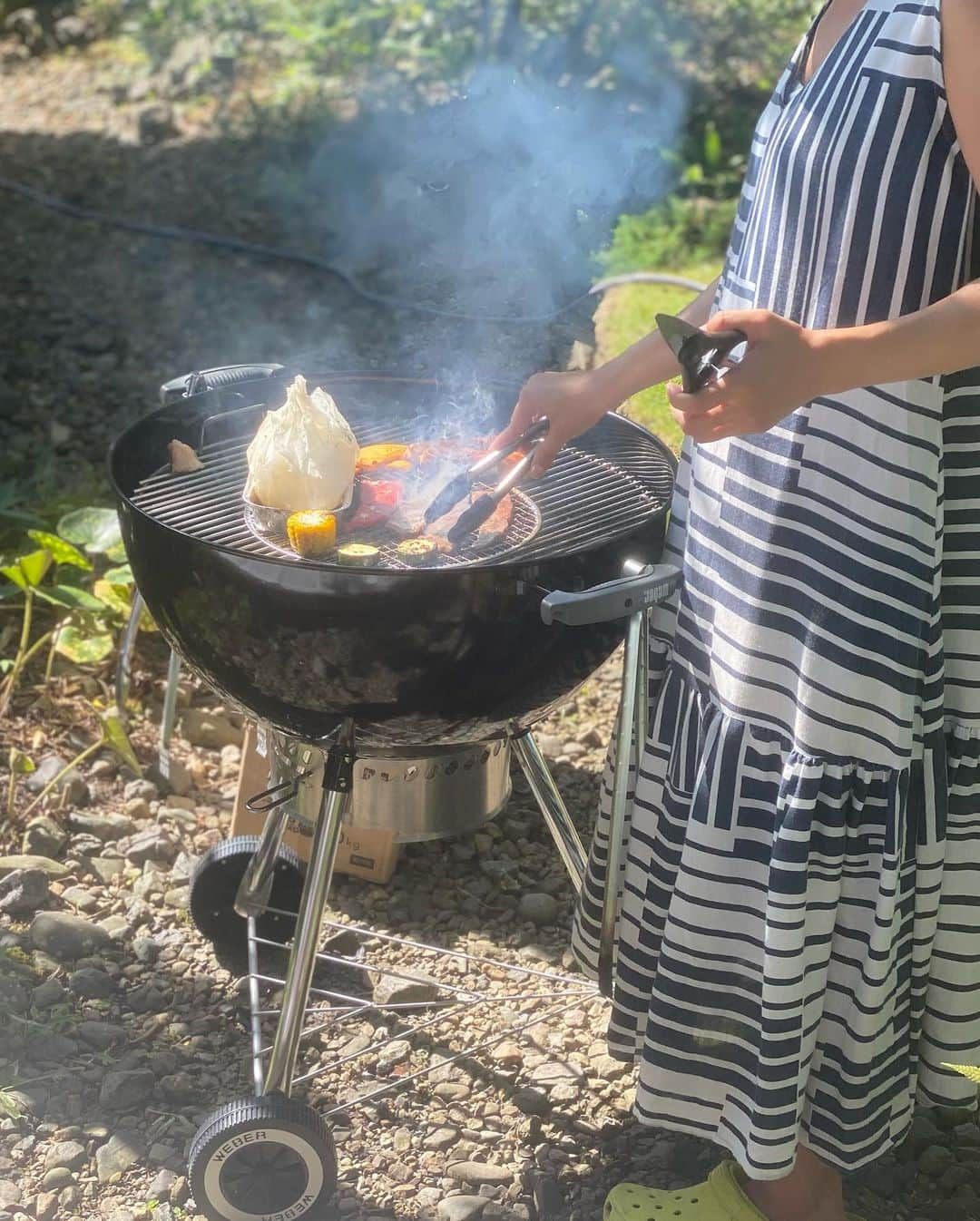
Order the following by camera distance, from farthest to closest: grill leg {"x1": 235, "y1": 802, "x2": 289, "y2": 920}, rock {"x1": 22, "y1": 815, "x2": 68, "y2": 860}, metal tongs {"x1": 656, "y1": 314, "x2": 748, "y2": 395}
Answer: rock {"x1": 22, "y1": 815, "x2": 68, "y2": 860} < grill leg {"x1": 235, "y1": 802, "x2": 289, "y2": 920} < metal tongs {"x1": 656, "y1": 314, "x2": 748, "y2": 395}

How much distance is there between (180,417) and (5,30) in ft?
28.4

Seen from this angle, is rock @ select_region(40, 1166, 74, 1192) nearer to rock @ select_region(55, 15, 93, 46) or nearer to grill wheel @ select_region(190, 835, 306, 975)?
grill wheel @ select_region(190, 835, 306, 975)

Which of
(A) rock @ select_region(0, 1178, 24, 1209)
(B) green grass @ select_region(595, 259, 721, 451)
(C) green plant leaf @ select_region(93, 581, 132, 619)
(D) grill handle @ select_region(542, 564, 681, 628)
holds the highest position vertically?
(D) grill handle @ select_region(542, 564, 681, 628)

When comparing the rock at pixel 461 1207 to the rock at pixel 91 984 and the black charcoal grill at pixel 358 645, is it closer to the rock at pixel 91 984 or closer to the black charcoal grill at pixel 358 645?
the black charcoal grill at pixel 358 645

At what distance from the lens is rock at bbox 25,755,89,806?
2879mm

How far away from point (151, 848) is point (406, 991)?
27.6 inches

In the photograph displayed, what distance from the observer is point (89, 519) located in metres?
3.37

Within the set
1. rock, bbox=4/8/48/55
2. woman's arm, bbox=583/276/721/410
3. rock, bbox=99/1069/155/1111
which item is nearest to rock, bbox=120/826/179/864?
rock, bbox=99/1069/155/1111

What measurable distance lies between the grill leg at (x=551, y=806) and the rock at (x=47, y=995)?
954 mm

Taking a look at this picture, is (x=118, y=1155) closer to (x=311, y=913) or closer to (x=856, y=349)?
(x=311, y=913)

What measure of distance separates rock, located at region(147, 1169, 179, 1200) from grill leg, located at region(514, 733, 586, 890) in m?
0.80

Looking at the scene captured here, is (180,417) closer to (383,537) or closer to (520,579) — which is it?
(383,537)

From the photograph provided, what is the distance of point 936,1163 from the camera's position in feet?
6.79

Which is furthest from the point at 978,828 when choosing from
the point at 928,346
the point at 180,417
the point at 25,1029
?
the point at 25,1029
